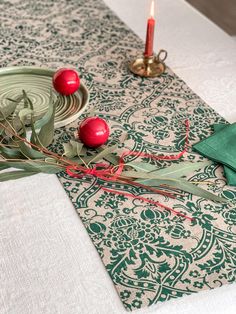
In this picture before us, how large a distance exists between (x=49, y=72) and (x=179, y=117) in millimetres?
409

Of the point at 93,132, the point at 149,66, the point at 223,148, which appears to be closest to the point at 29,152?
the point at 93,132

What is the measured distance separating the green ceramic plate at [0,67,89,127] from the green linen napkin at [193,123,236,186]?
339 mm

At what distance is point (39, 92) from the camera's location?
1.51 meters

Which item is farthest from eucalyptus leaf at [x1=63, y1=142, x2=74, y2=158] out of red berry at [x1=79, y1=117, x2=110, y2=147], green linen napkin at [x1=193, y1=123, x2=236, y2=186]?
green linen napkin at [x1=193, y1=123, x2=236, y2=186]

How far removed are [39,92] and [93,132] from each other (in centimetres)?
32

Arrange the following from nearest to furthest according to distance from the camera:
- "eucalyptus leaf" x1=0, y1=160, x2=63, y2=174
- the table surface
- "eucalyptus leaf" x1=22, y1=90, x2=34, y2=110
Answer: the table surface
"eucalyptus leaf" x1=0, y1=160, x2=63, y2=174
"eucalyptus leaf" x1=22, y1=90, x2=34, y2=110

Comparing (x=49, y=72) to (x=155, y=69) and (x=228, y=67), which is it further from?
(x=228, y=67)

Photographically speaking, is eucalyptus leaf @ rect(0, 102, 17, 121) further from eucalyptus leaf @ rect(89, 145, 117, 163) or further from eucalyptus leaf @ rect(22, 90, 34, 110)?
eucalyptus leaf @ rect(89, 145, 117, 163)

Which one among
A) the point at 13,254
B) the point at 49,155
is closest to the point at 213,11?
the point at 49,155

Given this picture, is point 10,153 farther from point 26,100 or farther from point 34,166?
point 26,100

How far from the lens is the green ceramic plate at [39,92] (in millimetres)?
1429

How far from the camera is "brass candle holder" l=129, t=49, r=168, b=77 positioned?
1.66 meters

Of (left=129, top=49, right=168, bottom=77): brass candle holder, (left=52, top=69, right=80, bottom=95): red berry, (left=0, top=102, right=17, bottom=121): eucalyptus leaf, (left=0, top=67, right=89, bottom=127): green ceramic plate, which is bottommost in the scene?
(left=0, top=67, right=89, bottom=127): green ceramic plate

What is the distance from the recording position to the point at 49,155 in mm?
1245
